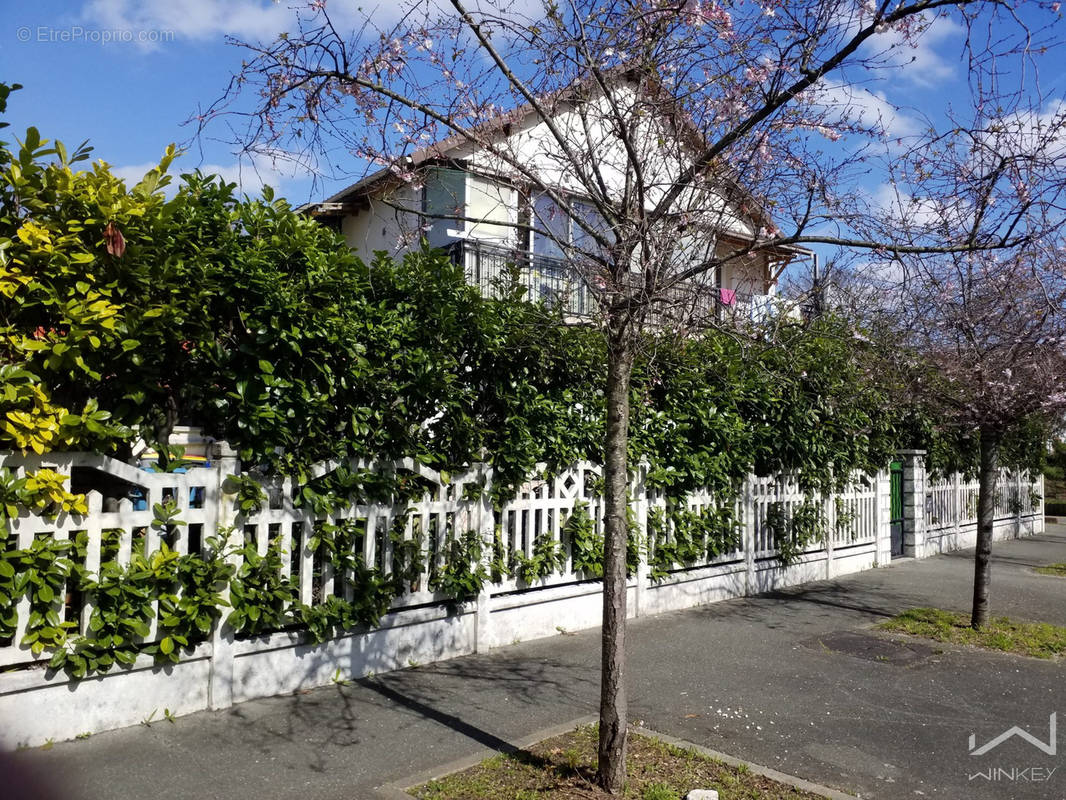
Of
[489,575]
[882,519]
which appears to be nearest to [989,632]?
[882,519]

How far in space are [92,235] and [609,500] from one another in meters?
3.33

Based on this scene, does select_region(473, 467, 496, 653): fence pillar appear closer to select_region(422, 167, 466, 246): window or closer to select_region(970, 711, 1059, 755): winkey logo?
select_region(422, 167, 466, 246): window

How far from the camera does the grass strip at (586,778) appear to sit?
4352mm

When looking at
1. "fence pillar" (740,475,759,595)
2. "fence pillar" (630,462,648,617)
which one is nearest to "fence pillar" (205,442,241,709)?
"fence pillar" (630,462,648,617)

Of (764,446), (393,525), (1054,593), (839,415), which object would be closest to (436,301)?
(393,525)

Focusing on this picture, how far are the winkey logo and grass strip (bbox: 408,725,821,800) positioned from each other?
A: 163 cm

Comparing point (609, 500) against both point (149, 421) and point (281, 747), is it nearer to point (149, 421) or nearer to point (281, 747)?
point (281, 747)

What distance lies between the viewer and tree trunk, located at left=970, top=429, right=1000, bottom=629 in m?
8.76

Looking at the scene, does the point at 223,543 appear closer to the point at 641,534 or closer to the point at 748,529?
the point at 641,534

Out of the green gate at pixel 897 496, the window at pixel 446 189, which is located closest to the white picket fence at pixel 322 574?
the window at pixel 446 189

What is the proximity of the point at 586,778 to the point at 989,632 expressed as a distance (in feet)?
19.5

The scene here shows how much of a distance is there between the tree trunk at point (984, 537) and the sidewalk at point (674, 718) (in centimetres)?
102

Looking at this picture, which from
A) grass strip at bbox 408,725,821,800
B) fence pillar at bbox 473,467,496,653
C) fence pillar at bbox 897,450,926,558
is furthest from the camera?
fence pillar at bbox 897,450,926,558

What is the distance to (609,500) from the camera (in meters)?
4.50
